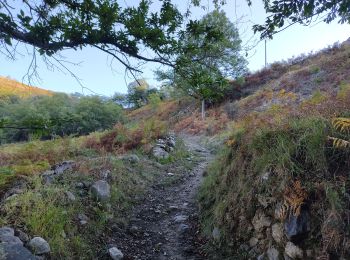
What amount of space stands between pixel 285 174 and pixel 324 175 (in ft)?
1.27

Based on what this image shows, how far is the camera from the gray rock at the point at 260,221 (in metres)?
3.32

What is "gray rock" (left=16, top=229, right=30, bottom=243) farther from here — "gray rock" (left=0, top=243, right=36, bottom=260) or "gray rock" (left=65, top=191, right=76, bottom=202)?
"gray rock" (left=65, top=191, right=76, bottom=202)

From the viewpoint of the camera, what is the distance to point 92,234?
4.32 metres

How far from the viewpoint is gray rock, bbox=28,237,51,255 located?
136 inches

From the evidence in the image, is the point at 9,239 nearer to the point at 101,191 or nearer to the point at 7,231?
the point at 7,231

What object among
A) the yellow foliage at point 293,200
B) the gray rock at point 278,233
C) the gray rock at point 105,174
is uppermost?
the yellow foliage at point 293,200

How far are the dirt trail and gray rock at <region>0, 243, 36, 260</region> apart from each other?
133 cm

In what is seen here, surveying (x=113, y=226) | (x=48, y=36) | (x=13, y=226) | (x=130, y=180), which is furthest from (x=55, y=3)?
(x=130, y=180)

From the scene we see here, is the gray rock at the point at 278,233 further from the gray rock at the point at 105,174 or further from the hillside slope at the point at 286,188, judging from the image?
the gray rock at the point at 105,174

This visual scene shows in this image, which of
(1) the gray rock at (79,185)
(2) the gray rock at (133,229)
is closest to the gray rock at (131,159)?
(1) the gray rock at (79,185)

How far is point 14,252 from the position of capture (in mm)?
3182

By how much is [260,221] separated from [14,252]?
2.77 metres

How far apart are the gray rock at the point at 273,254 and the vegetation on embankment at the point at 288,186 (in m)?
0.03

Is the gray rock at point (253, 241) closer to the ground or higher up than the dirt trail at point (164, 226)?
higher up
